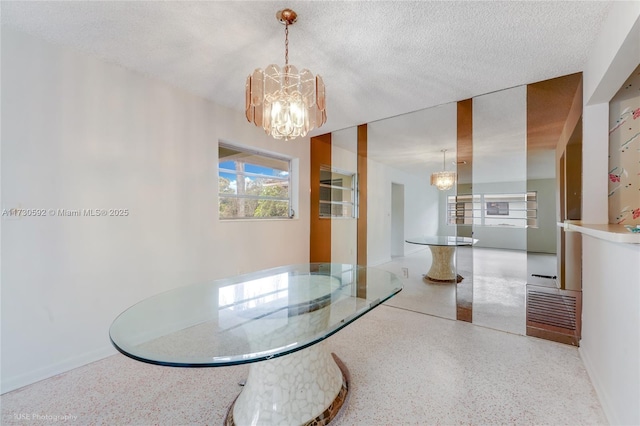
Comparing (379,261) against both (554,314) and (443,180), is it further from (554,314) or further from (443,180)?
(554,314)

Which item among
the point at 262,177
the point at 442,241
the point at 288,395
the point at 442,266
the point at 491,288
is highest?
the point at 262,177

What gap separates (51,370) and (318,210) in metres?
3.16

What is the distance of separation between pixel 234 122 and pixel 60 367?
8.70 feet

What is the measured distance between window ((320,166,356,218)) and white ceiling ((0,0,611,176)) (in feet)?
5.37

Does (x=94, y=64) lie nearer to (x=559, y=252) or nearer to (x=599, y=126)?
(x=599, y=126)

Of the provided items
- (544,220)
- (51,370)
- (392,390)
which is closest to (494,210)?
(544,220)

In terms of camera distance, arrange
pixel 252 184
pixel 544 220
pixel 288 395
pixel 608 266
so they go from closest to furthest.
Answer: pixel 288 395
pixel 608 266
pixel 544 220
pixel 252 184

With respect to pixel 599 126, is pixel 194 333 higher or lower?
lower

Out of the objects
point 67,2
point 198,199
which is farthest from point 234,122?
point 67,2

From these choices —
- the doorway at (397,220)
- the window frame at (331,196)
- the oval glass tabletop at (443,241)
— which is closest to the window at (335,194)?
the window frame at (331,196)

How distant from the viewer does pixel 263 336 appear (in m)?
1.20

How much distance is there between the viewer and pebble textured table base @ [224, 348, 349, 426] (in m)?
1.33

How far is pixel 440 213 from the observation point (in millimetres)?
3062

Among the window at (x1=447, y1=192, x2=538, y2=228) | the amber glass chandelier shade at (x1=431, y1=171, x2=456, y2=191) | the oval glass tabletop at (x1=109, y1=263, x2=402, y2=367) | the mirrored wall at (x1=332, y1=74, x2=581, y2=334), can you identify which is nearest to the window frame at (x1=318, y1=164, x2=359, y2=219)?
the mirrored wall at (x1=332, y1=74, x2=581, y2=334)
